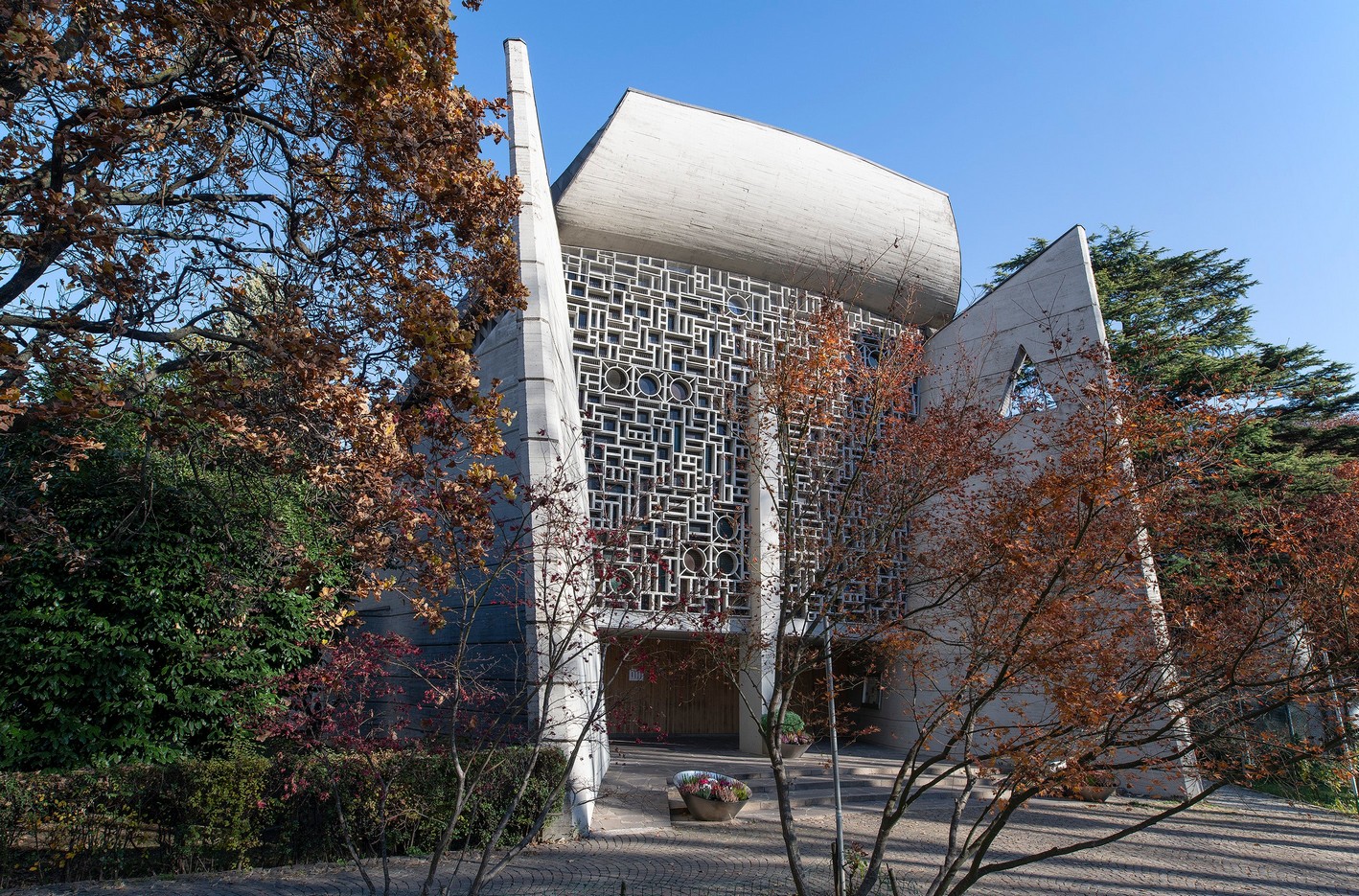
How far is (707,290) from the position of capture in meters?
13.8

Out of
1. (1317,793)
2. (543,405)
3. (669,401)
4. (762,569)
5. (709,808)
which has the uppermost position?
(669,401)

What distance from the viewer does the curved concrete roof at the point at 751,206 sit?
1288 centimetres

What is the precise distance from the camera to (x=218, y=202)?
5457mm

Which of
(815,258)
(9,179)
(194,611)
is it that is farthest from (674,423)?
(9,179)

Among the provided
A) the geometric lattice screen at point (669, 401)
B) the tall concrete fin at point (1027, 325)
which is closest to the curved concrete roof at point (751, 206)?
the geometric lattice screen at point (669, 401)

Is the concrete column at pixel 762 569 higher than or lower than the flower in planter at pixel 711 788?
higher

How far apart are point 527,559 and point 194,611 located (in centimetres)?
350

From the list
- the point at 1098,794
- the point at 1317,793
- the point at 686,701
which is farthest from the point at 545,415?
the point at 1317,793

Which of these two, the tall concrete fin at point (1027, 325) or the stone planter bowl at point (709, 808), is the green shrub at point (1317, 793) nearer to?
the tall concrete fin at point (1027, 325)

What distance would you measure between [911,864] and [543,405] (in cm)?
580

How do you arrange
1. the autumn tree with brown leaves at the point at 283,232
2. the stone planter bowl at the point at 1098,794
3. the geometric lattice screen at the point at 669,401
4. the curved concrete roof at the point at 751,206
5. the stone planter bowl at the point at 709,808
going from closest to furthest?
the autumn tree with brown leaves at the point at 283,232
the stone planter bowl at the point at 709,808
the stone planter bowl at the point at 1098,794
the geometric lattice screen at the point at 669,401
the curved concrete roof at the point at 751,206

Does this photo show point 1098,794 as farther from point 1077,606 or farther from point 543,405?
point 543,405

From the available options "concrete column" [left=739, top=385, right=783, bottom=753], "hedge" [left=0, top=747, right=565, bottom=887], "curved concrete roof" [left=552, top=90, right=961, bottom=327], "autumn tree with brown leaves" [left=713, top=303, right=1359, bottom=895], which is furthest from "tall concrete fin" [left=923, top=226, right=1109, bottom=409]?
"hedge" [left=0, top=747, right=565, bottom=887]

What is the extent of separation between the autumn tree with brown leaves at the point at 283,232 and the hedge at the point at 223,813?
2.17m
